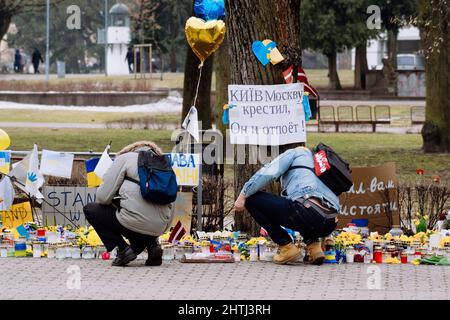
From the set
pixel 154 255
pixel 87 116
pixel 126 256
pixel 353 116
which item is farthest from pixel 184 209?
pixel 87 116

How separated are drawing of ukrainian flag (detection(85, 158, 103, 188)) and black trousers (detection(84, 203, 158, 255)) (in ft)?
6.45

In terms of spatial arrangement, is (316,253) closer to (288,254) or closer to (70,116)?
(288,254)

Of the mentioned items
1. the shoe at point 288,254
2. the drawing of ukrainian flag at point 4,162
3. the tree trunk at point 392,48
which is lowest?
the shoe at point 288,254

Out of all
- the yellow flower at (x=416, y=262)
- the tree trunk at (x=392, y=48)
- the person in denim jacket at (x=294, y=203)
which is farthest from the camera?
the tree trunk at (x=392, y=48)

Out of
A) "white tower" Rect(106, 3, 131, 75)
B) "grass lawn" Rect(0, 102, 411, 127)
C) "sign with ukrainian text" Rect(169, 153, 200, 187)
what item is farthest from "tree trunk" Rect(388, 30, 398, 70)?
"sign with ukrainian text" Rect(169, 153, 200, 187)

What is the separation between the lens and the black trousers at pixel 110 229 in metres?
11.6

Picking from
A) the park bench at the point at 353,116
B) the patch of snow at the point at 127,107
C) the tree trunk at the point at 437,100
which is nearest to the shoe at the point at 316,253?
the tree trunk at the point at 437,100

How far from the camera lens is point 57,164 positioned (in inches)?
547

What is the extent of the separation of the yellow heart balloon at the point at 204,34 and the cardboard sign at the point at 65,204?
9.51 ft

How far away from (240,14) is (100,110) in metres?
31.5

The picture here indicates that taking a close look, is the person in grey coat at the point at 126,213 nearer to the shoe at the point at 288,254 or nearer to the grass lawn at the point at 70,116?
the shoe at the point at 288,254

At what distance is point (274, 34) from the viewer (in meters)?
13.4

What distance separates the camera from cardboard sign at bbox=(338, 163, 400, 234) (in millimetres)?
13758
